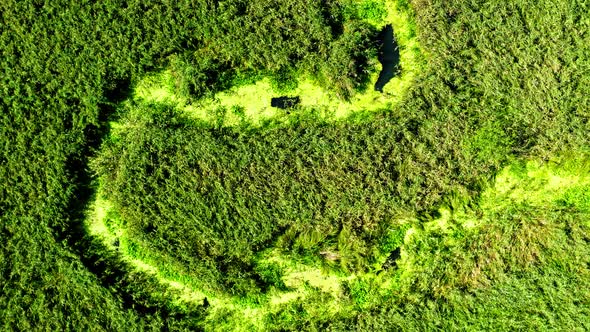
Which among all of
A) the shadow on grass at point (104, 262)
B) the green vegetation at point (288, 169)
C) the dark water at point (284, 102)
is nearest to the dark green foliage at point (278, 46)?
the green vegetation at point (288, 169)

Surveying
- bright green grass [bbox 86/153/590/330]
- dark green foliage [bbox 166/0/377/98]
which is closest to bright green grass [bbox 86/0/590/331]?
bright green grass [bbox 86/153/590/330]

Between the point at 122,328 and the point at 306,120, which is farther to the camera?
the point at 306,120

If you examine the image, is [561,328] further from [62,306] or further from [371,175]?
[62,306]

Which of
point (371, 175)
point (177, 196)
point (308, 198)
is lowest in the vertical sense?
point (177, 196)

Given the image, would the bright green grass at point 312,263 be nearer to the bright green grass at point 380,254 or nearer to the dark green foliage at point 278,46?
the bright green grass at point 380,254

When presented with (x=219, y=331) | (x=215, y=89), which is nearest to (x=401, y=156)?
(x=215, y=89)

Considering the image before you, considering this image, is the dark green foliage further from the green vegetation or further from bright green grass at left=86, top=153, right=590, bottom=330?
bright green grass at left=86, top=153, right=590, bottom=330
